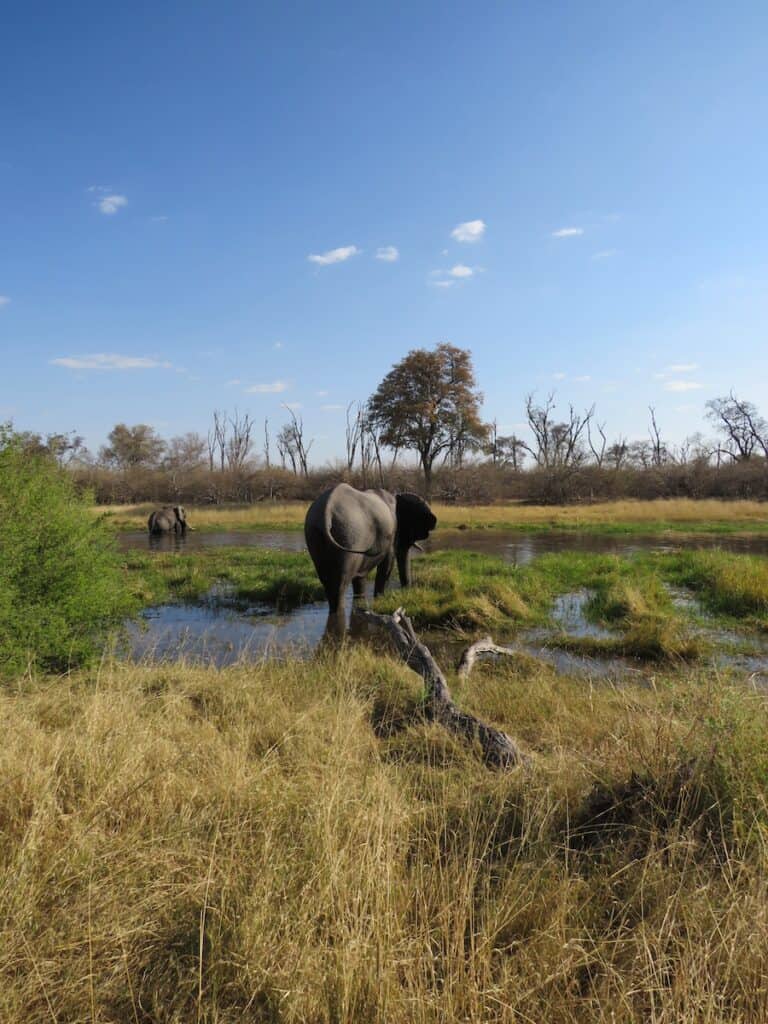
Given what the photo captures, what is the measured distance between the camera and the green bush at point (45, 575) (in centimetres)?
472

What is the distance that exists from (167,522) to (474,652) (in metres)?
19.8

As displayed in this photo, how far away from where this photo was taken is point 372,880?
1.96 meters

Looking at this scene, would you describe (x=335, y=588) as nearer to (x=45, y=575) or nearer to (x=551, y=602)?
(x=551, y=602)

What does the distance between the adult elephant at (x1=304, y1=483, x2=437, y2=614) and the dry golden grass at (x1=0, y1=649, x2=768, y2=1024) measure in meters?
4.79

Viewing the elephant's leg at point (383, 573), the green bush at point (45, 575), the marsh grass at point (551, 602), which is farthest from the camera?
the elephant's leg at point (383, 573)

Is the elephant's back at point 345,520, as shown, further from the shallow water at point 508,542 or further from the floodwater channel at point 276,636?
the shallow water at point 508,542

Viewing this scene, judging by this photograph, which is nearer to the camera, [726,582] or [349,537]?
[349,537]

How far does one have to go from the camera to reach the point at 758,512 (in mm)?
28031

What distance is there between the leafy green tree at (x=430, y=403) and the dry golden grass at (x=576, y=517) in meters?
8.22

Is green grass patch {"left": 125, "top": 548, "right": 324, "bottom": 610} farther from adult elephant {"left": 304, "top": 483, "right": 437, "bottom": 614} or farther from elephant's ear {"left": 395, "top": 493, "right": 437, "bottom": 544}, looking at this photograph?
Answer: elephant's ear {"left": 395, "top": 493, "right": 437, "bottom": 544}

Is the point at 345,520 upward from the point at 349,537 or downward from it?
upward

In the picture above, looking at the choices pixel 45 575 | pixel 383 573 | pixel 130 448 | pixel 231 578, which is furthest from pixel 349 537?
pixel 130 448

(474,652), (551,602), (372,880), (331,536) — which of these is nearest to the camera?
(372,880)

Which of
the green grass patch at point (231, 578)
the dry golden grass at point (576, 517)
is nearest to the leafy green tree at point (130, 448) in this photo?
the dry golden grass at point (576, 517)
